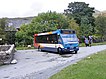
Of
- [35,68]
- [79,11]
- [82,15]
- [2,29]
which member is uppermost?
[79,11]

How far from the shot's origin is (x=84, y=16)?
74.6 metres

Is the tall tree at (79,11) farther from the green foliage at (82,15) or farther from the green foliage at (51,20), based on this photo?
the green foliage at (51,20)

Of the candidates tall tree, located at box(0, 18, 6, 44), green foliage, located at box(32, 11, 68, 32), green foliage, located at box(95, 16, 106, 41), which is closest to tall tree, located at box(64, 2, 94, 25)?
green foliage, located at box(95, 16, 106, 41)

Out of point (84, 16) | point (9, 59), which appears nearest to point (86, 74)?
point (9, 59)

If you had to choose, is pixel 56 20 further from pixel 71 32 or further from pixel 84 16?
pixel 71 32

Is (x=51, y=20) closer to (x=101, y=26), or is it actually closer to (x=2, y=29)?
(x=2, y=29)

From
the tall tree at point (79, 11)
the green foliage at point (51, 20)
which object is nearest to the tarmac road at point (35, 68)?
the green foliage at point (51, 20)

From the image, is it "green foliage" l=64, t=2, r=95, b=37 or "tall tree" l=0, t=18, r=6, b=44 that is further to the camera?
"green foliage" l=64, t=2, r=95, b=37

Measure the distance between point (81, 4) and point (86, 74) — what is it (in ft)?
226

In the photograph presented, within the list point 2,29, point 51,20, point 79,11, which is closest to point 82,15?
point 79,11

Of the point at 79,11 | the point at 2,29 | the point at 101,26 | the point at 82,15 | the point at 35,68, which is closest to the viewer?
the point at 35,68

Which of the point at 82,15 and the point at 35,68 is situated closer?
the point at 35,68

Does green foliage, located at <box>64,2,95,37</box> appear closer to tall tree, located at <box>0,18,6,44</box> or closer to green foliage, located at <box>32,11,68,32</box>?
green foliage, located at <box>32,11,68,32</box>

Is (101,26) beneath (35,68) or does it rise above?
above
